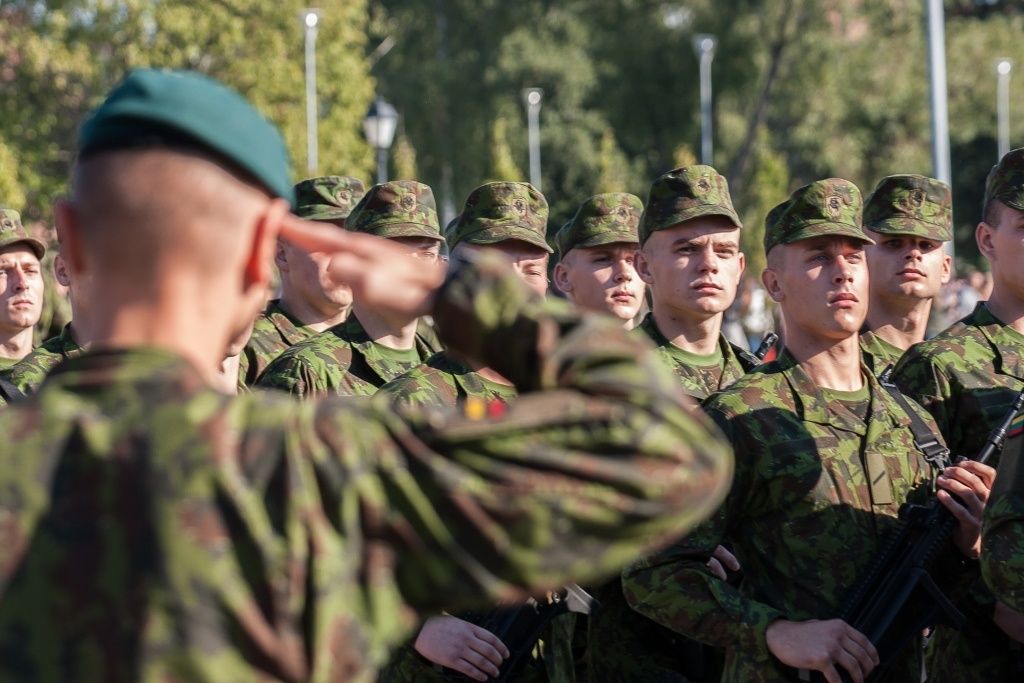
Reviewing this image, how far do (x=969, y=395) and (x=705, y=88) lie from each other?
3851 centimetres

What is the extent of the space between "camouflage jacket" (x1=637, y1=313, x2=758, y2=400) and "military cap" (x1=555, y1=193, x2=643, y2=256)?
0.57 meters

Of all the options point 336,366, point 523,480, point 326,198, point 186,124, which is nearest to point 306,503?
point 523,480

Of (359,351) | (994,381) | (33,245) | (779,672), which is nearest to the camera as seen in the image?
(779,672)

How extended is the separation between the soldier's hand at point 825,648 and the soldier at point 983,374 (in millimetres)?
896

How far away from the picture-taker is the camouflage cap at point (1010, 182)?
21.3ft

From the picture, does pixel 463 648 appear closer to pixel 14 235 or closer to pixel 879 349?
pixel 879 349

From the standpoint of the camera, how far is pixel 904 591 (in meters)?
4.93

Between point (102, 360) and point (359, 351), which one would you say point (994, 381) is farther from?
point (102, 360)

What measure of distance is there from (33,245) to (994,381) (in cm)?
465

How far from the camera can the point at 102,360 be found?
7.52 ft

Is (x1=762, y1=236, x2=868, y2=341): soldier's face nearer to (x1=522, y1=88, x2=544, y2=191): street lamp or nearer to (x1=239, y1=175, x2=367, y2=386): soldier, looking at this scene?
(x1=239, y1=175, x2=367, y2=386): soldier

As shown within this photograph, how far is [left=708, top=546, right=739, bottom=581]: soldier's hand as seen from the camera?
5277 mm

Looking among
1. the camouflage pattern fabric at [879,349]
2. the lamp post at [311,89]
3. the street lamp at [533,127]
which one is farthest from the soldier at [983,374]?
the street lamp at [533,127]

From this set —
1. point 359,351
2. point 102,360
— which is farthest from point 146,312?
point 359,351
